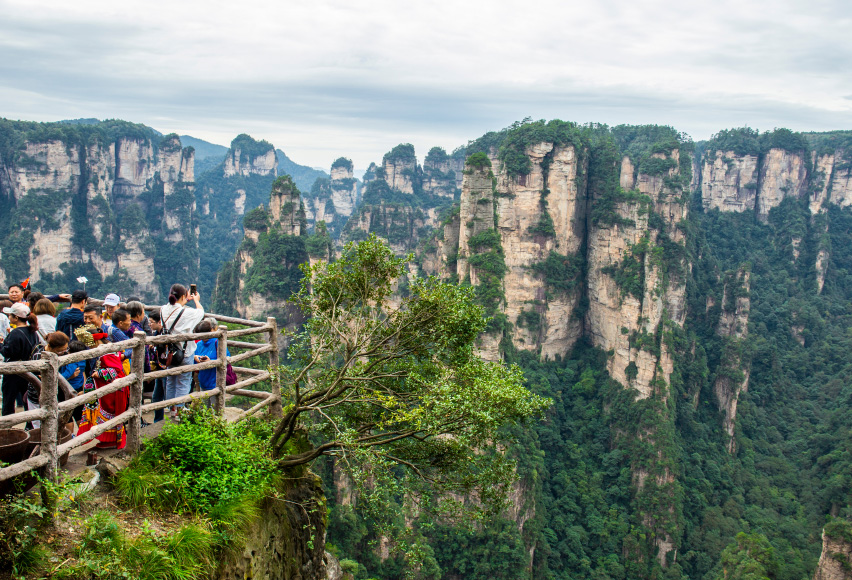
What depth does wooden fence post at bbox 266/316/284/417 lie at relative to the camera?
823 cm

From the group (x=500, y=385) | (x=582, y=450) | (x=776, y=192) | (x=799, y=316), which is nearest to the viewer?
(x=500, y=385)

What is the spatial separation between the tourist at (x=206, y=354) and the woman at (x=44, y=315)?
1.77m

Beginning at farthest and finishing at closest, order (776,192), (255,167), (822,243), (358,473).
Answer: (255,167), (776,192), (822,243), (358,473)

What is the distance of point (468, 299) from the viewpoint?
27.8ft

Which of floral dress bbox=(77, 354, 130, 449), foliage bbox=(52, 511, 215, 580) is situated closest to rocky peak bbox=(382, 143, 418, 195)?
floral dress bbox=(77, 354, 130, 449)

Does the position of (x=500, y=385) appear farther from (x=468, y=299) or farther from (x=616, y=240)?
(x=616, y=240)

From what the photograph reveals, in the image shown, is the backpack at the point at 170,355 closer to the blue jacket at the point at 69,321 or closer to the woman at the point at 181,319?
the woman at the point at 181,319

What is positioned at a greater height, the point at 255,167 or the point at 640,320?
the point at 255,167

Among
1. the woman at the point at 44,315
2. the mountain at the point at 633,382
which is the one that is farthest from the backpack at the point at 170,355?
the mountain at the point at 633,382

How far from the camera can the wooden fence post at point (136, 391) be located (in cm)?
621

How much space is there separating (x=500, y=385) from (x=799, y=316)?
2516 inches

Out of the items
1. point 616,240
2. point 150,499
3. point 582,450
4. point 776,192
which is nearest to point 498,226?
point 616,240

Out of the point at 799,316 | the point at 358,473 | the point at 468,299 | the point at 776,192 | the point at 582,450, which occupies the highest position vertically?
the point at 776,192

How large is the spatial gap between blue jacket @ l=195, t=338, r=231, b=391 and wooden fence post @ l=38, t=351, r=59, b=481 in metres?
2.82
